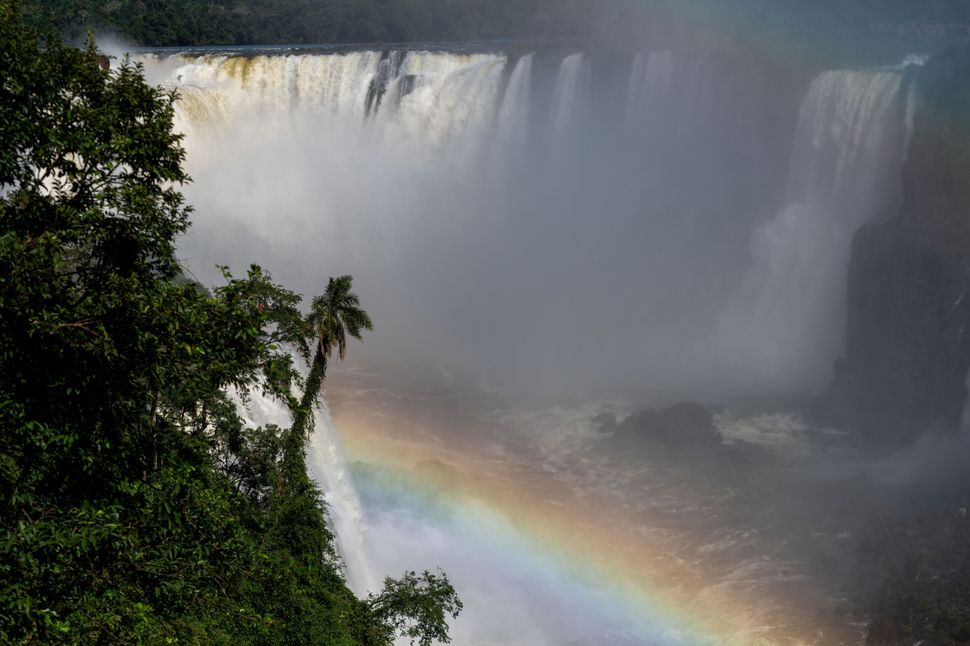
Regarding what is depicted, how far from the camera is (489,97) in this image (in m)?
51.8

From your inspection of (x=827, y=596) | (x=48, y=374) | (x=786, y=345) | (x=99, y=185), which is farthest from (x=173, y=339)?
(x=786, y=345)

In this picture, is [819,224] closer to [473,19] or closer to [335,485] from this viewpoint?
[335,485]

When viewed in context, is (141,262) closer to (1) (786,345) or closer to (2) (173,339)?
(2) (173,339)

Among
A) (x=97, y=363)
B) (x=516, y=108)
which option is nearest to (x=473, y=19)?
(x=516, y=108)

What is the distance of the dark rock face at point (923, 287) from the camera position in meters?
34.6

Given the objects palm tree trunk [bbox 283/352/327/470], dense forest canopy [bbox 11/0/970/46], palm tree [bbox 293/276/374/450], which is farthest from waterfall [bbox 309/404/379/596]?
dense forest canopy [bbox 11/0/970/46]

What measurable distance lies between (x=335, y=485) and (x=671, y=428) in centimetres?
1491

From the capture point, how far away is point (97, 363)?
6.97m

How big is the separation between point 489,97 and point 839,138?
19834 mm

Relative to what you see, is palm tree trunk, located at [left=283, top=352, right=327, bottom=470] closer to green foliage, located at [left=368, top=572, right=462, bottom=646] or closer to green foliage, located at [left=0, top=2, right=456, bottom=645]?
green foliage, located at [left=368, top=572, right=462, bottom=646]

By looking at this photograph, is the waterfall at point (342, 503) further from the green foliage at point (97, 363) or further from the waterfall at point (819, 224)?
the waterfall at point (819, 224)

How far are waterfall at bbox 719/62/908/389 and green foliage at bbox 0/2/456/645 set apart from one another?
118 ft

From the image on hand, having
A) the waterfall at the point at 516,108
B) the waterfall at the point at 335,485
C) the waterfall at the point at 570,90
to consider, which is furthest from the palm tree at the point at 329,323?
the waterfall at the point at 516,108

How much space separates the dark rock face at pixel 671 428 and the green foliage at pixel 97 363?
27.6m
